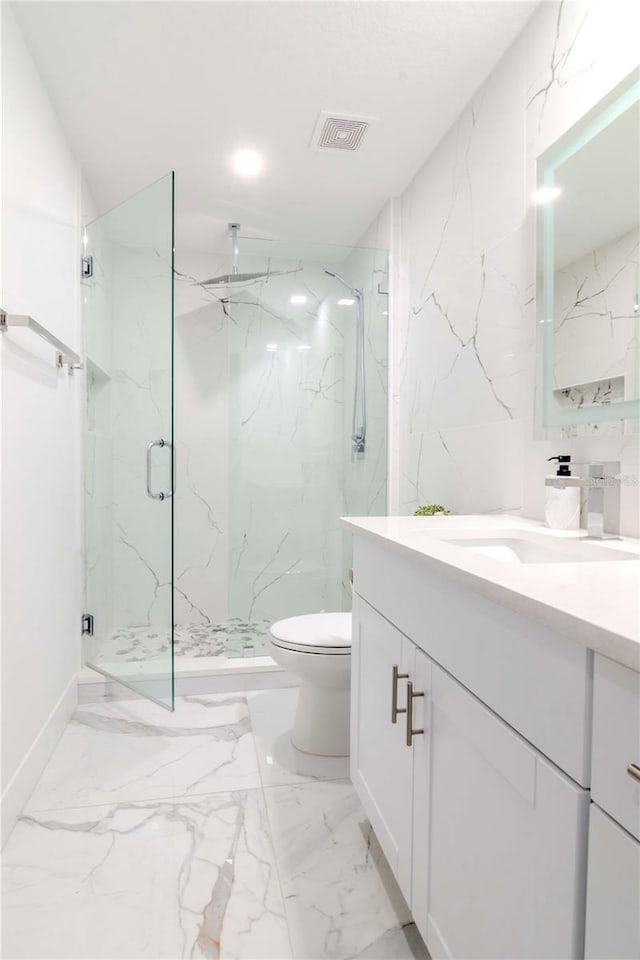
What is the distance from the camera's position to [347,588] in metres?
2.93

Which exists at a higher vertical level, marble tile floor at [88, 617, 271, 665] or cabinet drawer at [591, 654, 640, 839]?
cabinet drawer at [591, 654, 640, 839]

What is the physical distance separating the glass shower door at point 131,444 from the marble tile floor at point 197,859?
375mm

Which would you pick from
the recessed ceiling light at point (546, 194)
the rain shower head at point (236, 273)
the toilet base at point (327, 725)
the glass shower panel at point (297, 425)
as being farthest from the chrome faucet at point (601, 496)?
the rain shower head at point (236, 273)

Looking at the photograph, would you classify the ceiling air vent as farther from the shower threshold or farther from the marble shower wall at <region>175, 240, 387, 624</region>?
the shower threshold

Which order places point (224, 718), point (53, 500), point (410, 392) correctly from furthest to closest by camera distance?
point (410, 392), point (224, 718), point (53, 500)

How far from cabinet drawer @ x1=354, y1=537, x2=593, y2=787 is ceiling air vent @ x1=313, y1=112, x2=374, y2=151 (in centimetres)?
179

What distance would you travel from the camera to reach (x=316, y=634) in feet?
6.57

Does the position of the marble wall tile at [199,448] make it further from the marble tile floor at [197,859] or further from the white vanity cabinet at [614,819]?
the white vanity cabinet at [614,819]

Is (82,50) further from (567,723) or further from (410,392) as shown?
(567,723)

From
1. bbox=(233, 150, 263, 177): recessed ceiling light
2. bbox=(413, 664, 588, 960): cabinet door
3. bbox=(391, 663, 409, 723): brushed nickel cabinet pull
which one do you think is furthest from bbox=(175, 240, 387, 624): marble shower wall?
bbox=(413, 664, 588, 960): cabinet door

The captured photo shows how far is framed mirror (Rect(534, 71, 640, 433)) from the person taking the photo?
1.24 metres

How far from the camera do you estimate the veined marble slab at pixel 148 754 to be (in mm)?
1761

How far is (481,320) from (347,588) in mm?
1534

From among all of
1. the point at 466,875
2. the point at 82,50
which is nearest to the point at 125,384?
the point at 82,50
